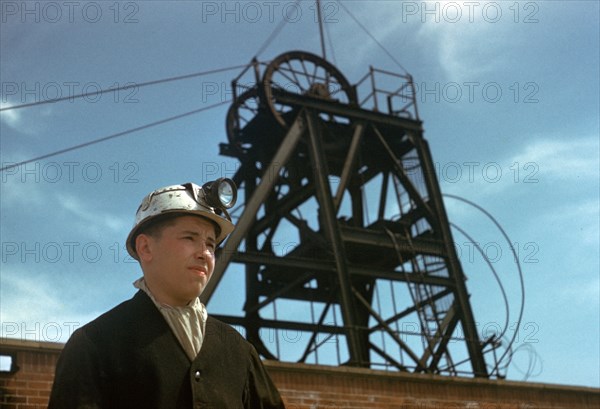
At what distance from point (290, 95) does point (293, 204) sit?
2.01 meters

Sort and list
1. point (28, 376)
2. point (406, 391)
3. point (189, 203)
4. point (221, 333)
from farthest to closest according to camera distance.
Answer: point (406, 391), point (28, 376), point (221, 333), point (189, 203)

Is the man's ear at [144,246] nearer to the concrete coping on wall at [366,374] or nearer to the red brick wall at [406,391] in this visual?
the concrete coping on wall at [366,374]

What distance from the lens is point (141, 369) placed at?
9.70 ft

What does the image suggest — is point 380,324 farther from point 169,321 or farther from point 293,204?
point 169,321

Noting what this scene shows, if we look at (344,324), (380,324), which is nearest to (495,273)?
(380,324)

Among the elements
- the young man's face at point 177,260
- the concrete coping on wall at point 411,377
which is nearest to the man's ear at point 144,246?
the young man's face at point 177,260

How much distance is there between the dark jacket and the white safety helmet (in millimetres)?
300

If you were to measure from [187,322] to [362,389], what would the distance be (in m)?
6.68

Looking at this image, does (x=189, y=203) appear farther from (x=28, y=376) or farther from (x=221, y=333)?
(x=28, y=376)

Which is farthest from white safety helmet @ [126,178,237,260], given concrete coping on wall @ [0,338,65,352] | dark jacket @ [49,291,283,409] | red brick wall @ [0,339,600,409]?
red brick wall @ [0,339,600,409]

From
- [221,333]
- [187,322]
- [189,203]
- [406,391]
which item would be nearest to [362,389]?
[406,391]

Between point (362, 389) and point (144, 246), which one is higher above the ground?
point (362, 389)

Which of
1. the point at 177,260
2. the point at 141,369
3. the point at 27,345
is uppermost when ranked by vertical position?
the point at 27,345

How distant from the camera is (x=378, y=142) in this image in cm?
1633
